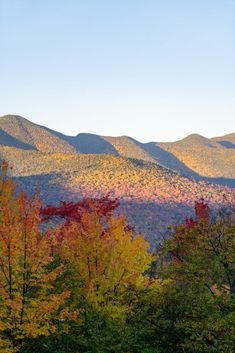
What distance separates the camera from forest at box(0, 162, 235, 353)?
1689 centimetres

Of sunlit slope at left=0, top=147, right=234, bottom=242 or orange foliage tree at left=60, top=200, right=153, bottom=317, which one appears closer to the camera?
orange foliage tree at left=60, top=200, right=153, bottom=317

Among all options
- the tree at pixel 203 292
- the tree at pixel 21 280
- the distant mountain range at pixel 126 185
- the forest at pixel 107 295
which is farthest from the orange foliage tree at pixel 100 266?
the distant mountain range at pixel 126 185

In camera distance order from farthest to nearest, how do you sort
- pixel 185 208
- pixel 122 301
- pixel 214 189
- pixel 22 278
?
pixel 214 189 → pixel 185 208 → pixel 122 301 → pixel 22 278

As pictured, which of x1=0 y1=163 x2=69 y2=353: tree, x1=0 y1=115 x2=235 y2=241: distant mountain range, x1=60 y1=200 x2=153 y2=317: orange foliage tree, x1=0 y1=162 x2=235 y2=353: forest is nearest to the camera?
x1=0 y1=163 x2=69 y2=353: tree

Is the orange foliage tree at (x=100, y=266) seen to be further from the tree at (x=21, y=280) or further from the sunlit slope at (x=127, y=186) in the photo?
the sunlit slope at (x=127, y=186)

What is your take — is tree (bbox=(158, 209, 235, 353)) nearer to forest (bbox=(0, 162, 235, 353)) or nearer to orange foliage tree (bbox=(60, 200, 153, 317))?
forest (bbox=(0, 162, 235, 353))

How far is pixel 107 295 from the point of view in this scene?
Answer: 1973 centimetres

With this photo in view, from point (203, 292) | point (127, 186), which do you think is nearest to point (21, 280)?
point (203, 292)

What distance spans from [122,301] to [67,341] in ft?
9.81

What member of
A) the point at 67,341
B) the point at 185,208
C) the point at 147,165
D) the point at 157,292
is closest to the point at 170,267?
the point at 157,292

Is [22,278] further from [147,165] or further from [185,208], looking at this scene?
[147,165]

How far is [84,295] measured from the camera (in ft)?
65.0

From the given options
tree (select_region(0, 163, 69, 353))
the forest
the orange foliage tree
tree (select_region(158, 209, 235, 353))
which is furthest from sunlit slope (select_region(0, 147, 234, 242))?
tree (select_region(0, 163, 69, 353))

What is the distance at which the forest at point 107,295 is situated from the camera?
16.9 metres
